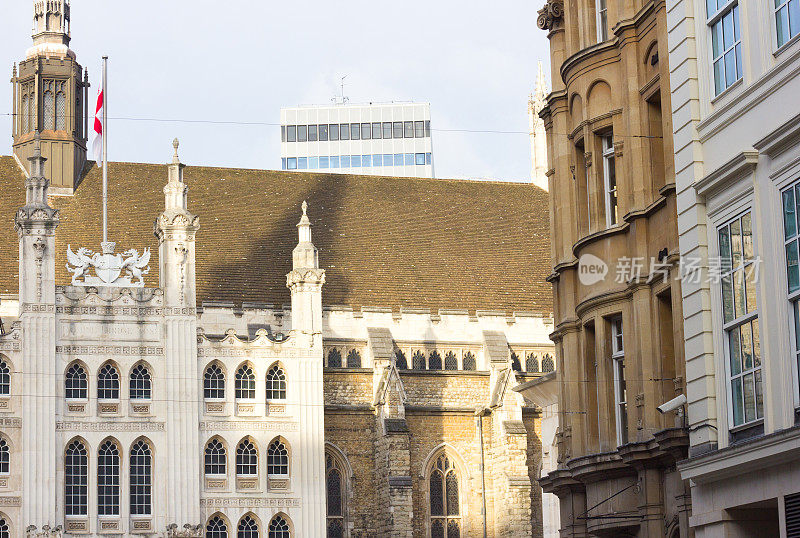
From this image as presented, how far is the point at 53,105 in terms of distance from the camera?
182 feet

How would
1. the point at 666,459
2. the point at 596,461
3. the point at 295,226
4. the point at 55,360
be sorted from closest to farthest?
the point at 666,459
the point at 596,461
the point at 55,360
the point at 295,226

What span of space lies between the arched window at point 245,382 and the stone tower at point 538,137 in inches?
822

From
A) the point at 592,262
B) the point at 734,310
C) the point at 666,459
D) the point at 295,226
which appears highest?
the point at 295,226

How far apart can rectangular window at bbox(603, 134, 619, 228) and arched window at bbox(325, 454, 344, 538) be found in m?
25.2

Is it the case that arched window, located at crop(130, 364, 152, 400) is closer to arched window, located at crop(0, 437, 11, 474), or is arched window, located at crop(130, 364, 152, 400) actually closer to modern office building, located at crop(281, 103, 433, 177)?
→ arched window, located at crop(0, 437, 11, 474)

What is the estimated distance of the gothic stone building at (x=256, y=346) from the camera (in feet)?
137

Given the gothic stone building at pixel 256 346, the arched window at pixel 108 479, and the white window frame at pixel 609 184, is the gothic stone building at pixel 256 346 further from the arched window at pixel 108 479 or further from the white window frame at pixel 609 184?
the white window frame at pixel 609 184

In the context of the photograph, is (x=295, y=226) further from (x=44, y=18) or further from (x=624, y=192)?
(x=624, y=192)

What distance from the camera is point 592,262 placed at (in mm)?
24672

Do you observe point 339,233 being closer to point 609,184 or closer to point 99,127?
point 99,127

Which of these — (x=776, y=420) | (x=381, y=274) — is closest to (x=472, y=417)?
(x=381, y=274)

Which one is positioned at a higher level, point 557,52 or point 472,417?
point 557,52

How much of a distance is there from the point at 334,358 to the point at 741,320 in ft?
104

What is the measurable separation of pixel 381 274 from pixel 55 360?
49.0 ft
